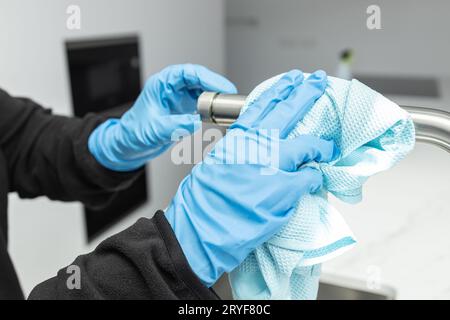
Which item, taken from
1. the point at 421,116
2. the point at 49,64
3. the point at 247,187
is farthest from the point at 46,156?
the point at 421,116

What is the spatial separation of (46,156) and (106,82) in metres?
0.61

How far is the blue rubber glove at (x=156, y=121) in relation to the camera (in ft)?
2.36

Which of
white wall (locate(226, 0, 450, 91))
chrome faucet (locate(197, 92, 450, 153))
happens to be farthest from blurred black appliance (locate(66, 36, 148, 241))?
white wall (locate(226, 0, 450, 91))

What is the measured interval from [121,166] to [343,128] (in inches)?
20.4

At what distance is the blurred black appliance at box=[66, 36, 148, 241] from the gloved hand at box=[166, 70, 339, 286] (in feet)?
2.81

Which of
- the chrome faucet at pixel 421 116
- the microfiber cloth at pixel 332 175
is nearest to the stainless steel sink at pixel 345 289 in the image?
the microfiber cloth at pixel 332 175

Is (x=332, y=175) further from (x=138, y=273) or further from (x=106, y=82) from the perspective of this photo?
(x=106, y=82)

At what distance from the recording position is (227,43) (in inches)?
106

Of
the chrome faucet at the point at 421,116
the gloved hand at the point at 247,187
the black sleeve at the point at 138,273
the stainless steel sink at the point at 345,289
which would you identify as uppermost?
the chrome faucet at the point at 421,116

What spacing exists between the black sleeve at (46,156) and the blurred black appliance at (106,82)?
389 mm

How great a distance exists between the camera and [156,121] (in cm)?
75

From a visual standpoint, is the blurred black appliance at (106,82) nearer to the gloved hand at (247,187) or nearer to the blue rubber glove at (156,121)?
the blue rubber glove at (156,121)

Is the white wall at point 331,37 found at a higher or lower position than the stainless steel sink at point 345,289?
higher
